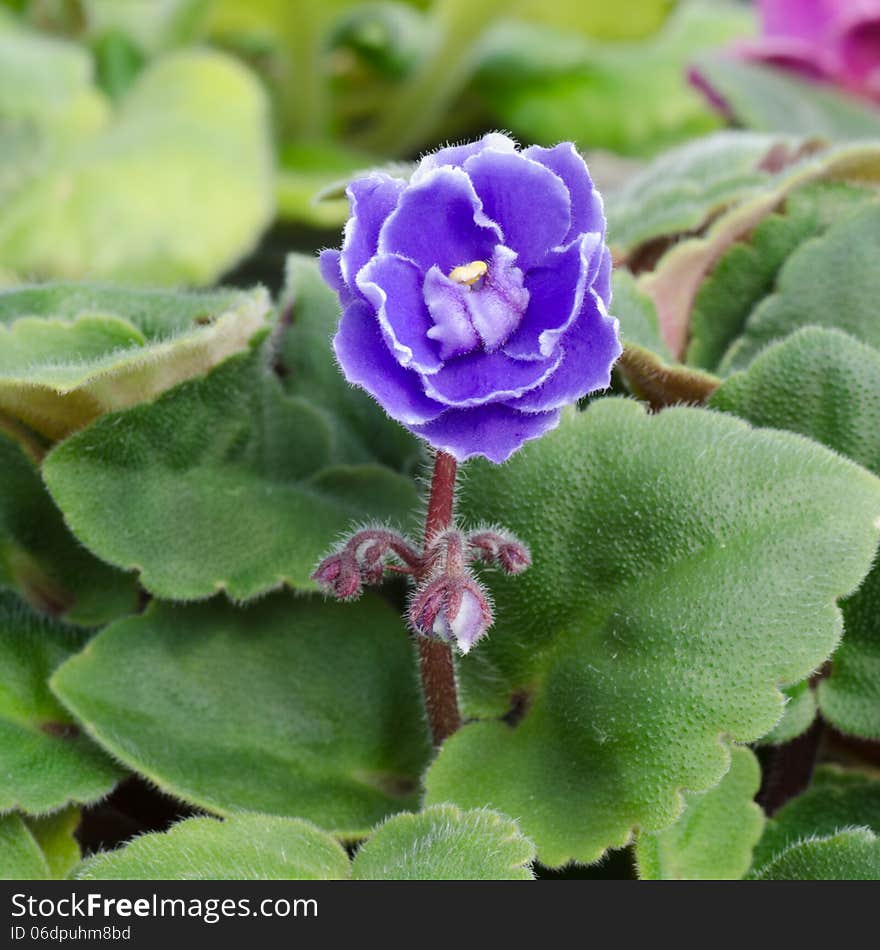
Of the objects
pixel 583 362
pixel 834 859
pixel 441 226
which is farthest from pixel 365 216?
pixel 834 859

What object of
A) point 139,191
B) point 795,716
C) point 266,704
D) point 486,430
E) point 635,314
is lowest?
point 139,191

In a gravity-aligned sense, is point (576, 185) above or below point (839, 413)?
above

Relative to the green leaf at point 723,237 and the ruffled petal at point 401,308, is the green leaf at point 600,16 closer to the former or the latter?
the green leaf at point 723,237

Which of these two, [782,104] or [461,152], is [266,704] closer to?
[461,152]

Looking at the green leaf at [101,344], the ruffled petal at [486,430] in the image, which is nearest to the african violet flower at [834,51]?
the green leaf at [101,344]

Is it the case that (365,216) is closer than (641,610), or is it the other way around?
(365,216)

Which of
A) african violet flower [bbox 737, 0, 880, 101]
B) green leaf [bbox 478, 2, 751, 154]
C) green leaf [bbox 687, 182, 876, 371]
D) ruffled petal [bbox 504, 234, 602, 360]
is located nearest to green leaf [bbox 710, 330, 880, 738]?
green leaf [bbox 687, 182, 876, 371]

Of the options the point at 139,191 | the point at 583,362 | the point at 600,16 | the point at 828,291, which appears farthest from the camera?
the point at 600,16
